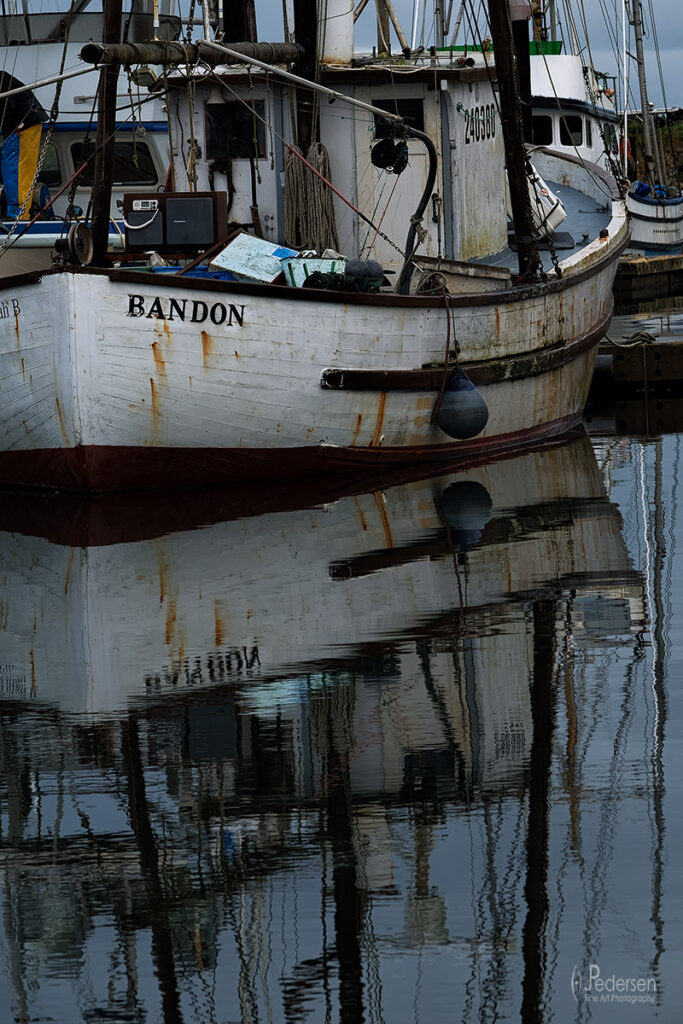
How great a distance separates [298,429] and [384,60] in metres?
4.71

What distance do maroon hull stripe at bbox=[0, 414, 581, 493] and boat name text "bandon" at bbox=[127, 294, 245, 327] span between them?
106 centimetres

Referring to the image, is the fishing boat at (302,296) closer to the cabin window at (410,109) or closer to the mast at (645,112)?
the cabin window at (410,109)

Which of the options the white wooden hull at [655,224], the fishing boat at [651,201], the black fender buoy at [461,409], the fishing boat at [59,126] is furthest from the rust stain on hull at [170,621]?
the white wooden hull at [655,224]

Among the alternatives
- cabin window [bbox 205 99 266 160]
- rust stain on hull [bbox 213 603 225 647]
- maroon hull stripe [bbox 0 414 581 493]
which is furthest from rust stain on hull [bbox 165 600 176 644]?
cabin window [bbox 205 99 266 160]

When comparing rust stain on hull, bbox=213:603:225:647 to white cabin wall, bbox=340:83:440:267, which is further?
white cabin wall, bbox=340:83:440:267

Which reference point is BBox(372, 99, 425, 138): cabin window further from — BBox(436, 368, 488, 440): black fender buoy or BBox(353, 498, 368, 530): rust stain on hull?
BBox(353, 498, 368, 530): rust stain on hull

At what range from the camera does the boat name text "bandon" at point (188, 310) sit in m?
12.1

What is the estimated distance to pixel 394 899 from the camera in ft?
14.7

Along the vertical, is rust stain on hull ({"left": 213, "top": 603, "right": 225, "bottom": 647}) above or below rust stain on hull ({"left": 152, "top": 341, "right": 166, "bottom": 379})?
below

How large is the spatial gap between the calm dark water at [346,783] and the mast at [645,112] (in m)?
34.5

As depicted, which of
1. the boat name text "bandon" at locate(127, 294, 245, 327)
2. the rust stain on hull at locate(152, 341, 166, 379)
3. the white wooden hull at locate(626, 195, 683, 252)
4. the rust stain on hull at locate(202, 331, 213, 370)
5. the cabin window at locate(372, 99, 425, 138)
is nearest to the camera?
the boat name text "bandon" at locate(127, 294, 245, 327)

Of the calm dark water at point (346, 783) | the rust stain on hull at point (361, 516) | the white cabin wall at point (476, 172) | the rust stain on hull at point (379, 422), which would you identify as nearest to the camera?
the calm dark water at point (346, 783)

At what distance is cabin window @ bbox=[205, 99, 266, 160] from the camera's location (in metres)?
15.5

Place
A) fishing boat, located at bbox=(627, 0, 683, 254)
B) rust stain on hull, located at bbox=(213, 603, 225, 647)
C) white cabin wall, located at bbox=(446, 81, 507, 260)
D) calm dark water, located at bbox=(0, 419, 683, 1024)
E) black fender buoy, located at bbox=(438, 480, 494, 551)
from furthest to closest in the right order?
fishing boat, located at bbox=(627, 0, 683, 254) < white cabin wall, located at bbox=(446, 81, 507, 260) < black fender buoy, located at bbox=(438, 480, 494, 551) < rust stain on hull, located at bbox=(213, 603, 225, 647) < calm dark water, located at bbox=(0, 419, 683, 1024)
